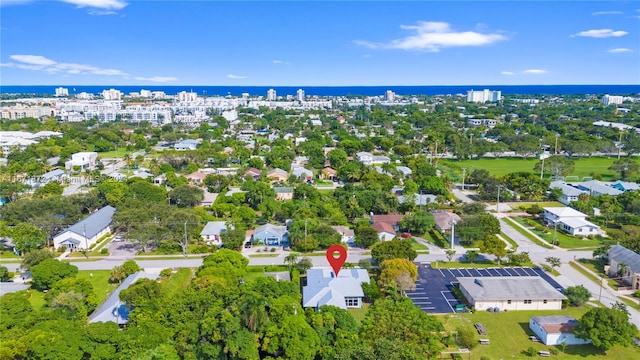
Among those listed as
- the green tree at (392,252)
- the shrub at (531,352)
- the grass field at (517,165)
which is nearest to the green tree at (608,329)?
the shrub at (531,352)

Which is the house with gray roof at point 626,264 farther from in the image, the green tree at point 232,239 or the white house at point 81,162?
the white house at point 81,162

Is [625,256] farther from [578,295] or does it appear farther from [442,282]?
[442,282]

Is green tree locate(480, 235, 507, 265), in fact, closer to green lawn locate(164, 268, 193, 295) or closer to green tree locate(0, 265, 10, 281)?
green lawn locate(164, 268, 193, 295)

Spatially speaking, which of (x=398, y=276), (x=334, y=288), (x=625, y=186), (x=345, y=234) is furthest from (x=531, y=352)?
(x=625, y=186)

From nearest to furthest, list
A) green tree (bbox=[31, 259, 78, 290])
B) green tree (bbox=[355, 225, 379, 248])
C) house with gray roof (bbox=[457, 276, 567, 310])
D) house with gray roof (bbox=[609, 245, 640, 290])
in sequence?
house with gray roof (bbox=[457, 276, 567, 310]) < green tree (bbox=[31, 259, 78, 290]) < house with gray roof (bbox=[609, 245, 640, 290]) < green tree (bbox=[355, 225, 379, 248])

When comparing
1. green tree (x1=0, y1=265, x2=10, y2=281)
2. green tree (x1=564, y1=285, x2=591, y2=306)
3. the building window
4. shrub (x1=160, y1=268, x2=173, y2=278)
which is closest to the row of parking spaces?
green tree (x1=564, y1=285, x2=591, y2=306)

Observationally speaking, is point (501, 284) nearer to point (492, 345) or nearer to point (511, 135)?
point (492, 345)
